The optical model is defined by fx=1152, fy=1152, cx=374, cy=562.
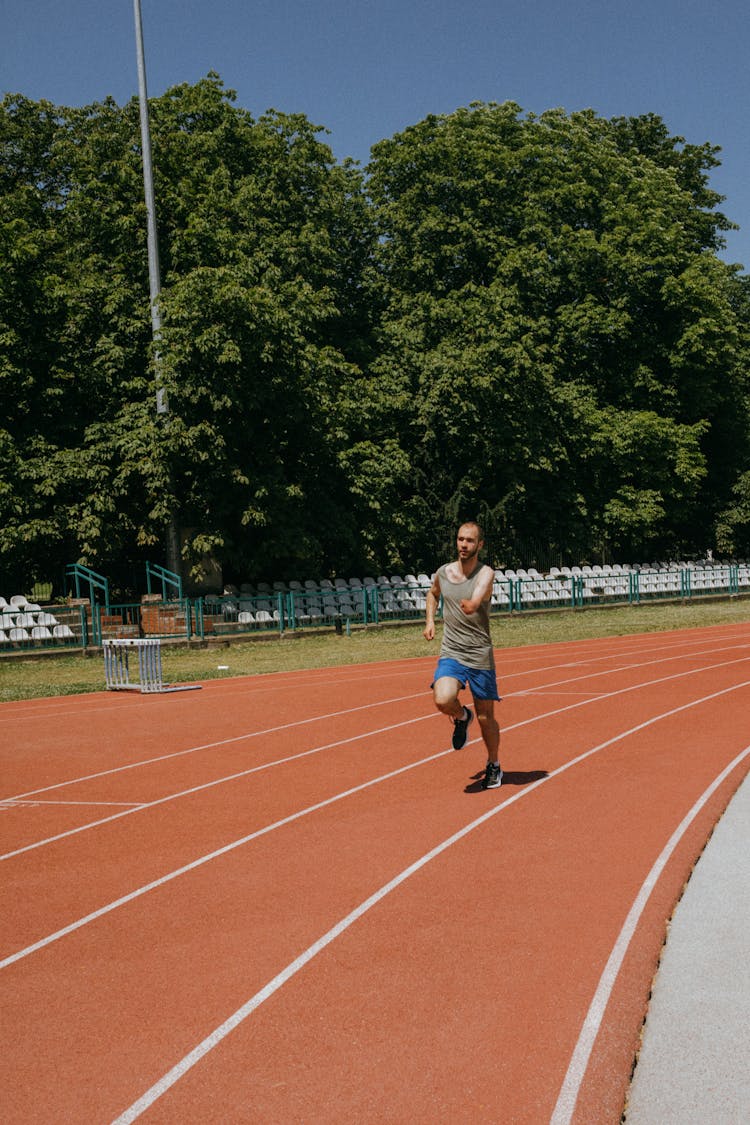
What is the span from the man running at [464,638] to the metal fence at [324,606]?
17.3 metres

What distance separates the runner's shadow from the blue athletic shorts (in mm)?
782

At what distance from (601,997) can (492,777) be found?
4.19 metres

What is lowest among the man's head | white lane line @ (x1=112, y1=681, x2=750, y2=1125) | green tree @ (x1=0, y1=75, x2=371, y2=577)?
white lane line @ (x1=112, y1=681, x2=750, y2=1125)

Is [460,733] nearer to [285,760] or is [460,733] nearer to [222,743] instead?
[285,760]

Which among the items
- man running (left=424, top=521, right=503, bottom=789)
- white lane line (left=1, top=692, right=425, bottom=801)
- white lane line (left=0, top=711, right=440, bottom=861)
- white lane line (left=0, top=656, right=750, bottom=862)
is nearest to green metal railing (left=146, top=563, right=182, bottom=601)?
white lane line (left=1, top=692, right=425, bottom=801)

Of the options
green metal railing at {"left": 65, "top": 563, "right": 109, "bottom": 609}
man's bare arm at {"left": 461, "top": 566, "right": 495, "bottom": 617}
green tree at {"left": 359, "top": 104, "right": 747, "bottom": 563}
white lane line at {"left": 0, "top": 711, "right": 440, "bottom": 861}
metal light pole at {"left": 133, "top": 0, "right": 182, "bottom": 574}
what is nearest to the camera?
white lane line at {"left": 0, "top": 711, "right": 440, "bottom": 861}

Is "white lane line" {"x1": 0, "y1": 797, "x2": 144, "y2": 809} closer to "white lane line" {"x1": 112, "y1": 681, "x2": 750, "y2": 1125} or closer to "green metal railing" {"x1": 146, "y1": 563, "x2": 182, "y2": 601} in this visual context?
"white lane line" {"x1": 112, "y1": 681, "x2": 750, "y2": 1125}

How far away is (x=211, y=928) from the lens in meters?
5.71

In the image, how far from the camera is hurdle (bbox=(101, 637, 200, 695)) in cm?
1698

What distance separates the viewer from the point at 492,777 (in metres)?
8.83

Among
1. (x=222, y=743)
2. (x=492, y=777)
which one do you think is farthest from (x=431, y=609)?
(x=222, y=743)

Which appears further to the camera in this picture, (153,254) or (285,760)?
→ (153,254)

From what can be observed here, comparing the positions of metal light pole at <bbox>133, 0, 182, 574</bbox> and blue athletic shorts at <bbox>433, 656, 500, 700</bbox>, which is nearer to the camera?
blue athletic shorts at <bbox>433, 656, 500, 700</bbox>

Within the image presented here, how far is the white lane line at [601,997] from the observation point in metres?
3.77
